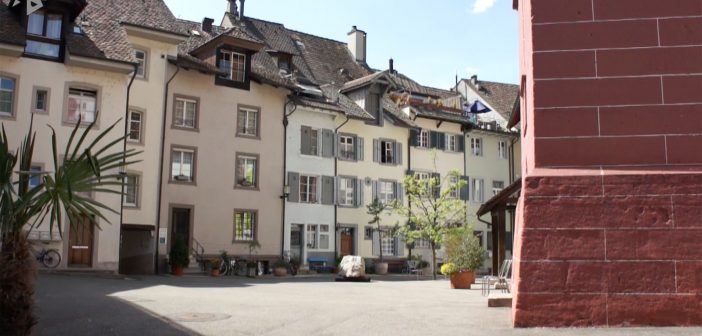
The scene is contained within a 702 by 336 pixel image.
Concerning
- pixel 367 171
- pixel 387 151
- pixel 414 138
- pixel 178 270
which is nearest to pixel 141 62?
pixel 178 270

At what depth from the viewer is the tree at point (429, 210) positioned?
125 ft

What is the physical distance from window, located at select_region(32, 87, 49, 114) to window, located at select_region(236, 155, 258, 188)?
388 inches

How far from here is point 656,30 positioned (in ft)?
30.1

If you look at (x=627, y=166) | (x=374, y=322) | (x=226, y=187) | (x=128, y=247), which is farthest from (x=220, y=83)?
(x=627, y=166)

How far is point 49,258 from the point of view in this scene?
25.9m

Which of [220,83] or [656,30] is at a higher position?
[220,83]

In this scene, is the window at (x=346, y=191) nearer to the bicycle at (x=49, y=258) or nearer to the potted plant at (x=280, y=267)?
the potted plant at (x=280, y=267)

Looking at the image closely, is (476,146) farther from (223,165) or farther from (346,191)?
(223,165)

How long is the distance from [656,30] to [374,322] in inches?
215

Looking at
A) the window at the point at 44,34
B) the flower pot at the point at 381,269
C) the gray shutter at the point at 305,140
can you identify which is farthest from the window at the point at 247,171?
the window at the point at 44,34

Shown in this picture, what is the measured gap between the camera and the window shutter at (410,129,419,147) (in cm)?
4296

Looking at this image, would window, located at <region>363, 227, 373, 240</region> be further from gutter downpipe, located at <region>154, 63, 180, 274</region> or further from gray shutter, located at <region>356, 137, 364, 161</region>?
gutter downpipe, located at <region>154, 63, 180, 274</region>

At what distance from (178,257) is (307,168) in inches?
368

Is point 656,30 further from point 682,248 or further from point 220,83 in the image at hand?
point 220,83
